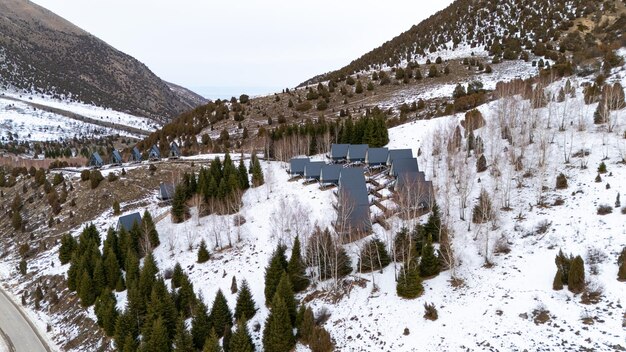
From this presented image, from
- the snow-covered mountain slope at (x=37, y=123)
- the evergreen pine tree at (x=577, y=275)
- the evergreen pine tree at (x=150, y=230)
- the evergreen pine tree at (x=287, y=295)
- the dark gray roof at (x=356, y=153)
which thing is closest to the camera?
the evergreen pine tree at (x=577, y=275)

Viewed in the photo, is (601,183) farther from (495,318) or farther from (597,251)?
(495,318)

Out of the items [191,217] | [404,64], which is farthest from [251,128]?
[404,64]

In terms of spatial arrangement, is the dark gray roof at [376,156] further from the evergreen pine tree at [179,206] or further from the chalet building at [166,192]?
the chalet building at [166,192]

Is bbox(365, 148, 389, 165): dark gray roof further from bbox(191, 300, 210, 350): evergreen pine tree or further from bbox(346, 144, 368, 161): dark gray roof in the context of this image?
bbox(191, 300, 210, 350): evergreen pine tree

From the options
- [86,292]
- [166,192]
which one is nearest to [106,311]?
[86,292]

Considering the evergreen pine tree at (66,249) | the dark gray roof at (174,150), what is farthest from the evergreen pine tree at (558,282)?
the dark gray roof at (174,150)

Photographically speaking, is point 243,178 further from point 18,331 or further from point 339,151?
point 18,331

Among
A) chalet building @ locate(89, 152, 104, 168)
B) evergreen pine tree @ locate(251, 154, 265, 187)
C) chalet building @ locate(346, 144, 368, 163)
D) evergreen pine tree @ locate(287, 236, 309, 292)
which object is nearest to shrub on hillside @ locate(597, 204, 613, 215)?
evergreen pine tree @ locate(287, 236, 309, 292)

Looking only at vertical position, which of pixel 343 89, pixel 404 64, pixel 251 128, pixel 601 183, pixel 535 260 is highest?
pixel 404 64
